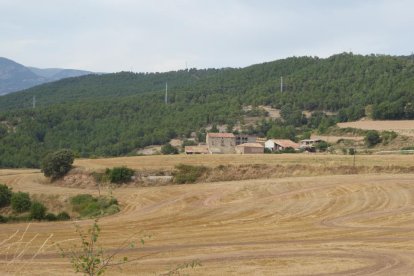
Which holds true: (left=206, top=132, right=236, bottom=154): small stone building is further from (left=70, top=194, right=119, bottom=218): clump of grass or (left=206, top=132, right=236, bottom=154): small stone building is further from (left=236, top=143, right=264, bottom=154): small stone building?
(left=70, top=194, right=119, bottom=218): clump of grass

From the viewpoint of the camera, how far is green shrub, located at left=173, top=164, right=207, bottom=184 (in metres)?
61.3

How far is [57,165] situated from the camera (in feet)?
225

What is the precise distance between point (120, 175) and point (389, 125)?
7620cm

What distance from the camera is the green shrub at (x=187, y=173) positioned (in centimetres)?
6134

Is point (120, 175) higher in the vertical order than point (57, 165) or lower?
lower

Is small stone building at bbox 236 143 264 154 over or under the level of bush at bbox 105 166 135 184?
over

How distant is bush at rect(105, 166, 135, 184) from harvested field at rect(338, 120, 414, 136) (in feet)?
201

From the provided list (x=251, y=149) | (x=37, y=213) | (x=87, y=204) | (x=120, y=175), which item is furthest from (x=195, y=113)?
(x=37, y=213)

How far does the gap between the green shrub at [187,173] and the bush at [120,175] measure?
5.24m

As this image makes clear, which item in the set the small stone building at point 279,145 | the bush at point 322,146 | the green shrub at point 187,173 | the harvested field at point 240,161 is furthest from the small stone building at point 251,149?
the green shrub at point 187,173

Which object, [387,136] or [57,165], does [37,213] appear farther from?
[387,136]

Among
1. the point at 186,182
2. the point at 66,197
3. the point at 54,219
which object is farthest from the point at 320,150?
the point at 54,219

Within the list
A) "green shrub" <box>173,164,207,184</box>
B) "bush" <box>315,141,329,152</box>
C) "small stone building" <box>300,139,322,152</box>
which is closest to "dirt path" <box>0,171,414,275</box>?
"green shrub" <box>173,164,207,184</box>

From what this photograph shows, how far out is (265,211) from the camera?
41.9m
